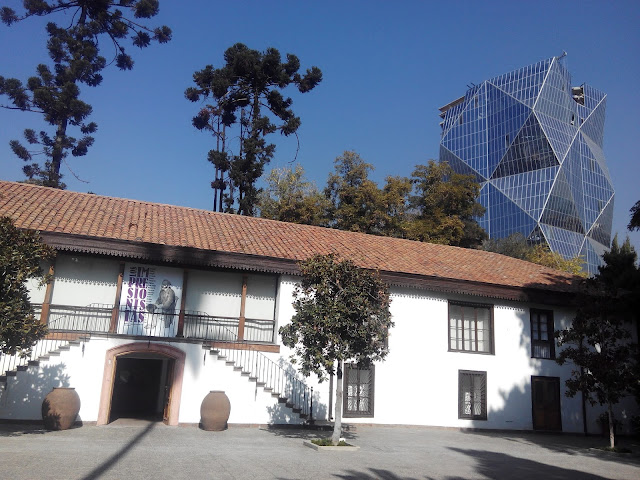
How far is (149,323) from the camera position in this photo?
57.0 ft

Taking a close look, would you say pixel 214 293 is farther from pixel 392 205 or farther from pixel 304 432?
pixel 392 205

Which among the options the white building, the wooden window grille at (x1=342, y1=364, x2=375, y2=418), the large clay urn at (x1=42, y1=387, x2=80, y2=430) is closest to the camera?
the large clay urn at (x1=42, y1=387, x2=80, y2=430)

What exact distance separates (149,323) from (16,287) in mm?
6146

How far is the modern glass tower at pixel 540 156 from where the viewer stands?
291 feet

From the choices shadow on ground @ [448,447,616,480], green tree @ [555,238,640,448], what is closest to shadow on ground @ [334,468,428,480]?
shadow on ground @ [448,447,616,480]

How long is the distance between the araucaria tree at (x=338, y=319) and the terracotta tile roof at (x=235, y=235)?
487 cm

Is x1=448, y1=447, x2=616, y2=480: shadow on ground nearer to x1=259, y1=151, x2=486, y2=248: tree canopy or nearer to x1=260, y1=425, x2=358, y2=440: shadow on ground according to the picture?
x1=260, y1=425, x2=358, y2=440: shadow on ground

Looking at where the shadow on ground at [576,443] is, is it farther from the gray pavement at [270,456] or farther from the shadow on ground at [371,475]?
the shadow on ground at [371,475]

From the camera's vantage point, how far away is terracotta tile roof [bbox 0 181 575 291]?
57.8ft

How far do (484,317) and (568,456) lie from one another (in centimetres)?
726

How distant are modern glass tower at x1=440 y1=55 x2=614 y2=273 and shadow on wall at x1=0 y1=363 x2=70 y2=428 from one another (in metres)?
82.6

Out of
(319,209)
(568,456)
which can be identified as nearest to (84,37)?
(319,209)

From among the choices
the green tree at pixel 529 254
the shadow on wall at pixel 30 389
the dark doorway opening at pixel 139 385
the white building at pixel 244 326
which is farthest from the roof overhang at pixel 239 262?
the green tree at pixel 529 254

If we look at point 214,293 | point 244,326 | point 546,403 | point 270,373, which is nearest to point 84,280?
point 214,293
